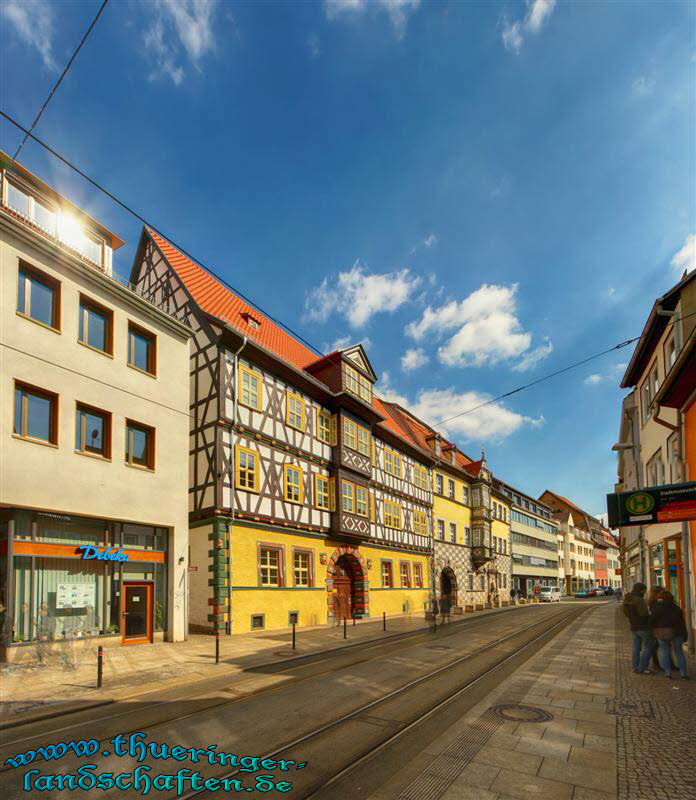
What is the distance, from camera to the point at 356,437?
29.8 meters

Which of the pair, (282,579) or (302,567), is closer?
(282,579)

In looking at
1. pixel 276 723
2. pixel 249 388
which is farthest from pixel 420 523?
pixel 276 723

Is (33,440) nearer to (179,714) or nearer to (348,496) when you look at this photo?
(179,714)

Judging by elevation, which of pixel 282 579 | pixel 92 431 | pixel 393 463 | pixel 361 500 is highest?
pixel 92 431

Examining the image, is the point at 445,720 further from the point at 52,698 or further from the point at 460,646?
the point at 460,646

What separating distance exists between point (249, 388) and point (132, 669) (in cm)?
1184

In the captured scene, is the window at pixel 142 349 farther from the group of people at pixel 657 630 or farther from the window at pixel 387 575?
the window at pixel 387 575

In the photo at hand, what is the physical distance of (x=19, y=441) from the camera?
14.5m

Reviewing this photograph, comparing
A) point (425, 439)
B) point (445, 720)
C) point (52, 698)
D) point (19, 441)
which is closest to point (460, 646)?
point (445, 720)

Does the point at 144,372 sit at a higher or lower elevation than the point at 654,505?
higher

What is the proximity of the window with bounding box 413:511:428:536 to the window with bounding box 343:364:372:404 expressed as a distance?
10.8 meters

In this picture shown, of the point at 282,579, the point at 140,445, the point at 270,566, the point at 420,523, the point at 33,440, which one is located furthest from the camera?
the point at 420,523

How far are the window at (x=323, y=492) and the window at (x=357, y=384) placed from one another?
4.76 m

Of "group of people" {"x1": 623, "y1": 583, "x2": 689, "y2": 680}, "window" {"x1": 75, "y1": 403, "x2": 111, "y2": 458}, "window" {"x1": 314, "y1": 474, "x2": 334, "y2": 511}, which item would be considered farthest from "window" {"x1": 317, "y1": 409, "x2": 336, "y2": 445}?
"group of people" {"x1": 623, "y1": 583, "x2": 689, "y2": 680}
